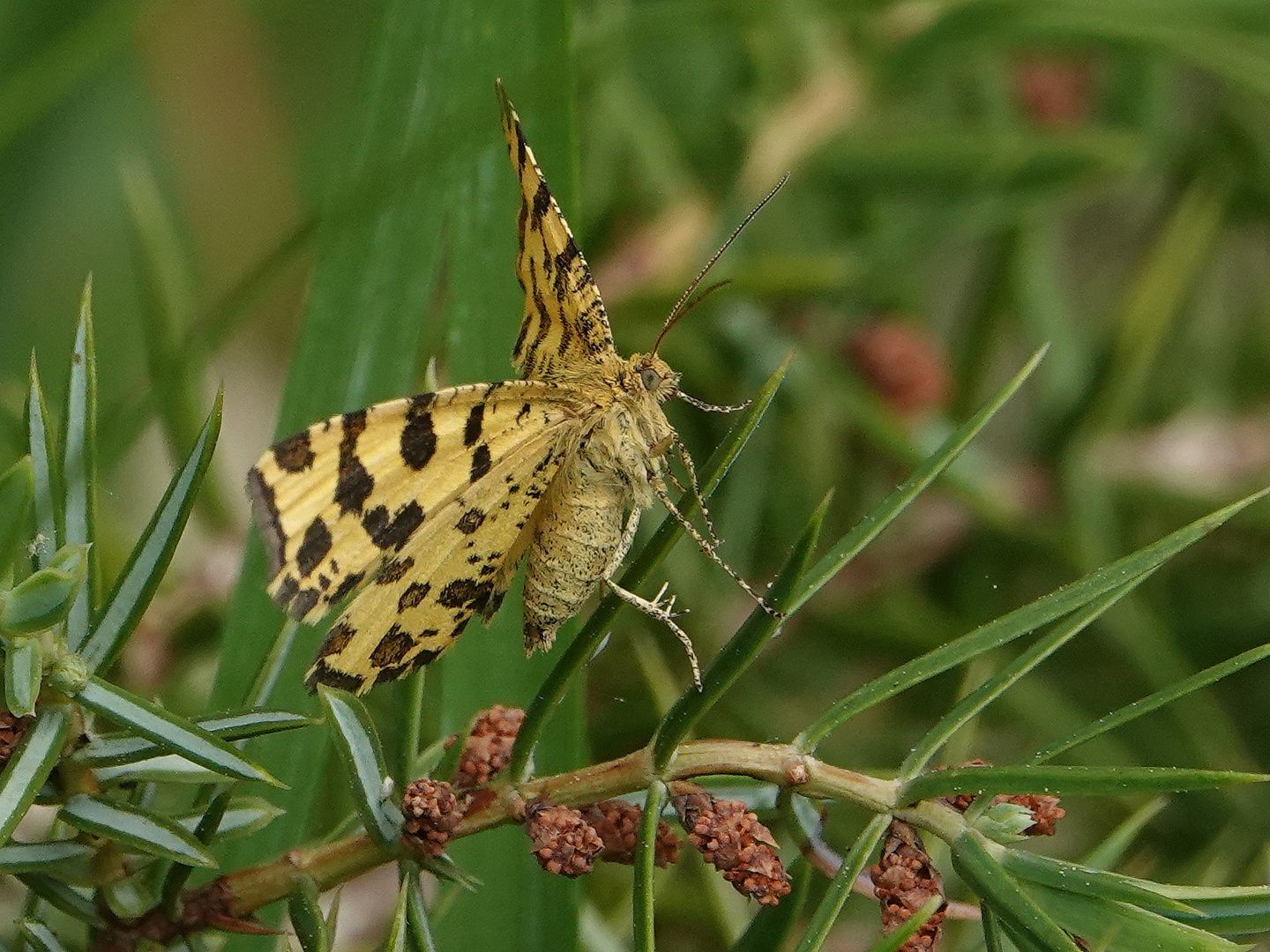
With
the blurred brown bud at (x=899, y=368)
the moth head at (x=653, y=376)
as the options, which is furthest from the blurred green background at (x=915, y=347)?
the moth head at (x=653, y=376)

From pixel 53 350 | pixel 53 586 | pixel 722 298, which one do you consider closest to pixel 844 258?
pixel 722 298

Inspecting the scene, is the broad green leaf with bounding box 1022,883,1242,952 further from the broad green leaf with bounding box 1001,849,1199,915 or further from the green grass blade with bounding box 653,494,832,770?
the green grass blade with bounding box 653,494,832,770

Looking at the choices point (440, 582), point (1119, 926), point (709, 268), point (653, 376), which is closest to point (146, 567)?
point (440, 582)

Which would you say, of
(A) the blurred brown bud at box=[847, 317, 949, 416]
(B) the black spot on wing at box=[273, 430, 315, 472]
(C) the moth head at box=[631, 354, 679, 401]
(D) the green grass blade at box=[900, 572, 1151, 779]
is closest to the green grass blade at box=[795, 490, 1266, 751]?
(D) the green grass blade at box=[900, 572, 1151, 779]

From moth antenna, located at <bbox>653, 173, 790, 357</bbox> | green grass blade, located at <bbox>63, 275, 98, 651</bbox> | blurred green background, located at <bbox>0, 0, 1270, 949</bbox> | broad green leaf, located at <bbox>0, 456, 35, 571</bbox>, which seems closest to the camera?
broad green leaf, located at <bbox>0, 456, 35, 571</bbox>

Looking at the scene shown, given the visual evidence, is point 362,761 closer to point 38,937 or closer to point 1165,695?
point 38,937

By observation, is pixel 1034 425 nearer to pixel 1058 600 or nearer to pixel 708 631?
pixel 708 631

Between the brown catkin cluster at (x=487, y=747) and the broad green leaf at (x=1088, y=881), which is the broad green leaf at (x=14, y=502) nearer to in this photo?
the brown catkin cluster at (x=487, y=747)
